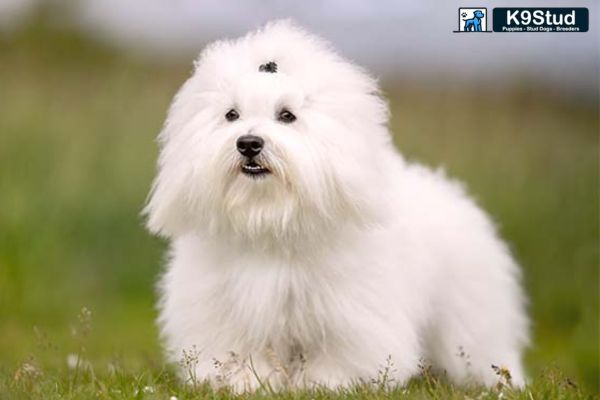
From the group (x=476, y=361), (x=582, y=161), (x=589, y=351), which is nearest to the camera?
(x=476, y=361)

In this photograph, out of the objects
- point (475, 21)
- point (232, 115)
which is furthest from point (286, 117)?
point (475, 21)

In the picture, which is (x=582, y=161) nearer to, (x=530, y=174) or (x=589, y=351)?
(x=530, y=174)

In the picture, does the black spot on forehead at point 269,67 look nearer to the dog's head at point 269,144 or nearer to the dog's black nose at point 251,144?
the dog's head at point 269,144

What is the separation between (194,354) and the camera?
586cm

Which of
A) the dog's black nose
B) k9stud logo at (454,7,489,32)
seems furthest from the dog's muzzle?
k9stud logo at (454,7,489,32)

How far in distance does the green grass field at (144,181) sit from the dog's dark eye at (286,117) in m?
3.43

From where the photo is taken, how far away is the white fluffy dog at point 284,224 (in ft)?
17.8

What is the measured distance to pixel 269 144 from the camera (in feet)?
17.2

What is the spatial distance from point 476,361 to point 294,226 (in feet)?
5.88

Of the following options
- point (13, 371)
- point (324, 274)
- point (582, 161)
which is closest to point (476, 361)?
point (324, 274)

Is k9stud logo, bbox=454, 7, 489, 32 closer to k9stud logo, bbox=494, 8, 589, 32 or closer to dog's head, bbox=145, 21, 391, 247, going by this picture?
k9stud logo, bbox=494, 8, 589, 32

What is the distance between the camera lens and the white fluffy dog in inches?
214

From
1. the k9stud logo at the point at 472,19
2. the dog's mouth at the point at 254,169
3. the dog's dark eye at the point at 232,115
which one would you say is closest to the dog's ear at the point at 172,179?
the dog's dark eye at the point at 232,115

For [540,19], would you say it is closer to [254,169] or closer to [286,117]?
[286,117]
